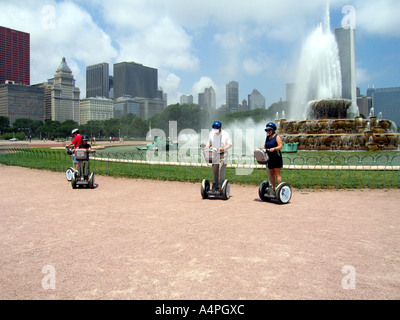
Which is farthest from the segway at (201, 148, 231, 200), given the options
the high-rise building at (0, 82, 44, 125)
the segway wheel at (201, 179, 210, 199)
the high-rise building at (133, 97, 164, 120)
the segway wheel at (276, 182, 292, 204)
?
the high-rise building at (133, 97, 164, 120)

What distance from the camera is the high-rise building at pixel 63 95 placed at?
542ft

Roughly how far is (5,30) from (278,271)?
→ 13755cm

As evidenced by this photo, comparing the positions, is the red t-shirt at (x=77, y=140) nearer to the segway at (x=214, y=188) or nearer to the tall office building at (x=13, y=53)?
the segway at (x=214, y=188)

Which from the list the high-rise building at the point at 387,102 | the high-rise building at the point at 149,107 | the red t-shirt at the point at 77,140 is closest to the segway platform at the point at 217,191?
the red t-shirt at the point at 77,140

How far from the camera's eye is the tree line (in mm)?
91875

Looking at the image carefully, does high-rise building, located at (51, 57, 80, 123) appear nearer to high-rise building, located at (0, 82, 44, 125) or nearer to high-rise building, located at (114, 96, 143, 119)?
high-rise building, located at (0, 82, 44, 125)

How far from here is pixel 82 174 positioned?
38.2 ft

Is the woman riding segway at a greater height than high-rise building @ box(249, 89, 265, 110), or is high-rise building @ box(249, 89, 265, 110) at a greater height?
high-rise building @ box(249, 89, 265, 110)

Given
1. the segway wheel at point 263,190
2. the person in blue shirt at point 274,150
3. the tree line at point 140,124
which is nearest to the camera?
the person in blue shirt at point 274,150

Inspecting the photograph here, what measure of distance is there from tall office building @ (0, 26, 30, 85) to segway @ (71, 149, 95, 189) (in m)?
109

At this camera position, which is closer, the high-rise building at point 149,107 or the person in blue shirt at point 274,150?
the person in blue shirt at point 274,150

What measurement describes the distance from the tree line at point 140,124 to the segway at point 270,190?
7916cm
